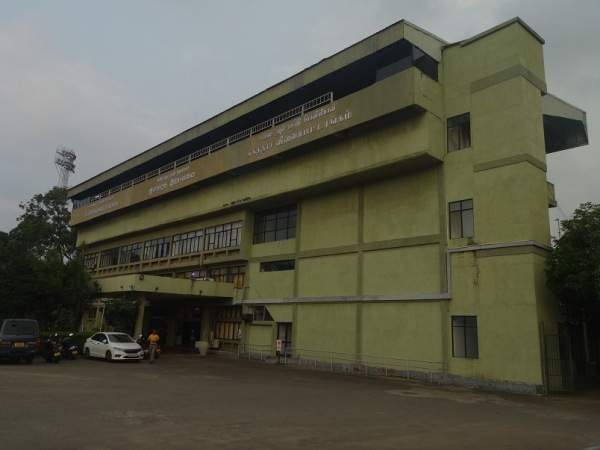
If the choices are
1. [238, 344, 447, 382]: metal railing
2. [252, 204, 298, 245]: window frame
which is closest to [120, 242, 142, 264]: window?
[252, 204, 298, 245]: window frame

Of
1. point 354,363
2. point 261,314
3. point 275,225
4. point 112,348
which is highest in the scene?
point 275,225

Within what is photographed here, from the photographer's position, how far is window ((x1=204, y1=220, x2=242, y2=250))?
34034 millimetres

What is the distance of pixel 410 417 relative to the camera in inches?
451

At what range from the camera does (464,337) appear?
21.3 m

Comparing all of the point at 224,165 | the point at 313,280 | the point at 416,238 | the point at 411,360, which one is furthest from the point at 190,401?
the point at 224,165

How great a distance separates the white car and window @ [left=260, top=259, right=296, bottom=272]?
33.1ft

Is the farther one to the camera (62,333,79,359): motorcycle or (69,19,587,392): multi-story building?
(62,333,79,359): motorcycle

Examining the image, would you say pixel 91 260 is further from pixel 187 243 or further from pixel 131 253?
pixel 187 243

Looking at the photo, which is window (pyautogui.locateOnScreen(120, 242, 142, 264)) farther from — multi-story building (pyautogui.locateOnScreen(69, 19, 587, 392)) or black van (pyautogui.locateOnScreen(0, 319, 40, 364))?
black van (pyautogui.locateOnScreen(0, 319, 40, 364))

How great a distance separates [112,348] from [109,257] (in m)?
27.9

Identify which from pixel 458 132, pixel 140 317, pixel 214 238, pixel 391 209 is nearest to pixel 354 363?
pixel 391 209

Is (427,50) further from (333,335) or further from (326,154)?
(333,335)

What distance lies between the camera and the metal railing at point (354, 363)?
2192 centimetres

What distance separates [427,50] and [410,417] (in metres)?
18.8
